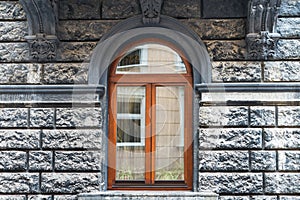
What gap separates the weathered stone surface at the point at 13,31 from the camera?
6887 millimetres

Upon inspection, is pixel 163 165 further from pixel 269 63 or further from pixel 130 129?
pixel 269 63

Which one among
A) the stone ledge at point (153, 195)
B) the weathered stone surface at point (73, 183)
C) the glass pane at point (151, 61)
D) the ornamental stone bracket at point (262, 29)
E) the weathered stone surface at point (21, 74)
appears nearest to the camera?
the stone ledge at point (153, 195)

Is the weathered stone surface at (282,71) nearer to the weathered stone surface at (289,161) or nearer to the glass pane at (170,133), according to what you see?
the weathered stone surface at (289,161)

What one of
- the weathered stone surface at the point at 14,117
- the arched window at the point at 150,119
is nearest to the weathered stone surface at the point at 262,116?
the arched window at the point at 150,119

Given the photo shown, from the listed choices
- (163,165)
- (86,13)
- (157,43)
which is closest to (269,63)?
(157,43)

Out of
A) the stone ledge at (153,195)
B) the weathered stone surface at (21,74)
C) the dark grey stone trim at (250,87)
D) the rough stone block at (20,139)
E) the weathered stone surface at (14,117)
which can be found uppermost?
the weathered stone surface at (21,74)

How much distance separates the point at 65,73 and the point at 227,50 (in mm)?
2197

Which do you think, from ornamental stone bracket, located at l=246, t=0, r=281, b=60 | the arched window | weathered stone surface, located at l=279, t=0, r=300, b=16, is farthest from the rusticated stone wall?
the arched window

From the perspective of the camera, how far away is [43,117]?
672 cm

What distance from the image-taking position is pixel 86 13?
684cm

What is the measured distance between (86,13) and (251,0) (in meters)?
2.20

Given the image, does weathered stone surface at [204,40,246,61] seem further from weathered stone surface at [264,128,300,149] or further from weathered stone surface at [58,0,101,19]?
weathered stone surface at [58,0,101,19]

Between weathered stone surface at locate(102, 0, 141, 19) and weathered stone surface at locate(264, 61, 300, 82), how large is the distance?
1903 millimetres

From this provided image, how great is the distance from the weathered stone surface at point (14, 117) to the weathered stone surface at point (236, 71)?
2.58 m
